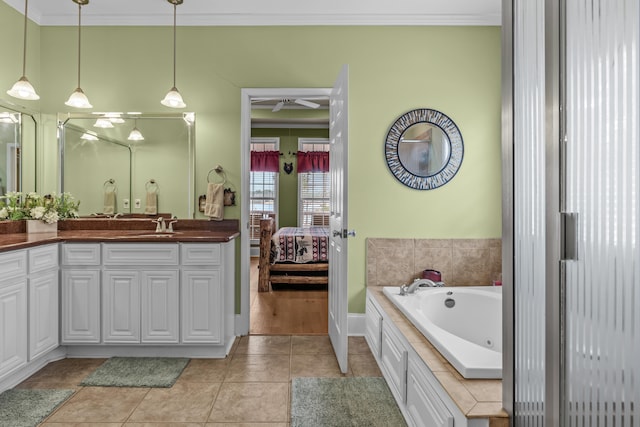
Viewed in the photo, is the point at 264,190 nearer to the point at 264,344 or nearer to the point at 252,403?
the point at 264,344

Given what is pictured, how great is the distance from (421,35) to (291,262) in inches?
121

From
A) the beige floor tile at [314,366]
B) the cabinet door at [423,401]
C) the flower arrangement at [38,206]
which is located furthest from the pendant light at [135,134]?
the cabinet door at [423,401]

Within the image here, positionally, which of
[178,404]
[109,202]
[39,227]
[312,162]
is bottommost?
[178,404]

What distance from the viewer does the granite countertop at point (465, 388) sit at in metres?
1.43

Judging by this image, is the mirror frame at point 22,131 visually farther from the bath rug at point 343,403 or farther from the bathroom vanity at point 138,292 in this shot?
the bath rug at point 343,403

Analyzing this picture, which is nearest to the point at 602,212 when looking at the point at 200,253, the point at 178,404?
the point at 178,404

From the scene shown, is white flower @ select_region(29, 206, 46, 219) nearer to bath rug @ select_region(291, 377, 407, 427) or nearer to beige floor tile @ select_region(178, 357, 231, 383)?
beige floor tile @ select_region(178, 357, 231, 383)

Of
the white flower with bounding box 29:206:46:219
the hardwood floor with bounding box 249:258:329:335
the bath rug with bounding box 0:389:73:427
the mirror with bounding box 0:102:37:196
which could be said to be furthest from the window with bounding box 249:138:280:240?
the bath rug with bounding box 0:389:73:427

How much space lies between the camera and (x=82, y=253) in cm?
291

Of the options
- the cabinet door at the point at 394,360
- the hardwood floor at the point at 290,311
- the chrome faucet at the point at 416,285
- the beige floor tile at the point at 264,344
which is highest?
the chrome faucet at the point at 416,285

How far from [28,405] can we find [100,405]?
0.40 m

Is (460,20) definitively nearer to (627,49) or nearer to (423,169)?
(423,169)

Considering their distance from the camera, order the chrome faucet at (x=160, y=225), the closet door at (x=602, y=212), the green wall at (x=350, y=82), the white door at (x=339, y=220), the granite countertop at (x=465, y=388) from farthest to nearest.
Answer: the green wall at (x=350, y=82) → the chrome faucet at (x=160, y=225) → the white door at (x=339, y=220) → the granite countertop at (x=465, y=388) → the closet door at (x=602, y=212)

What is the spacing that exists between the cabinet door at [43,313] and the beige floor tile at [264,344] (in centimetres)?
130
